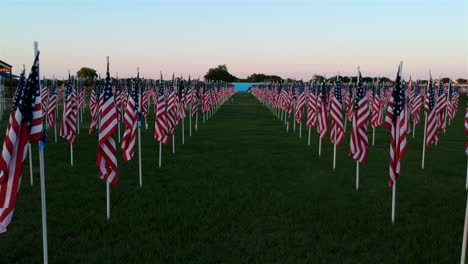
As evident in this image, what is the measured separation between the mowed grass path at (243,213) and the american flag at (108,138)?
1153 mm

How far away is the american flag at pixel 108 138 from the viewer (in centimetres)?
1070

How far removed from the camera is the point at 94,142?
24859 mm

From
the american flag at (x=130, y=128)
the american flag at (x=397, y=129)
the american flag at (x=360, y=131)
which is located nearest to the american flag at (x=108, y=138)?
the american flag at (x=130, y=128)

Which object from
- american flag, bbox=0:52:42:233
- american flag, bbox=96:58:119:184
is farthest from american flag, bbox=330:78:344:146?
american flag, bbox=0:52:42:233

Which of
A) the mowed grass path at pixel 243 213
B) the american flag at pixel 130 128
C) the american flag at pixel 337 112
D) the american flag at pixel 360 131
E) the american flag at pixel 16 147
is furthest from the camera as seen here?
the american flag at pixel 337 112

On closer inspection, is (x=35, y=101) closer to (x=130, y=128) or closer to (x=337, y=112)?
(x=130, y=128)

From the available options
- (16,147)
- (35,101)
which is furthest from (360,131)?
(16,147)

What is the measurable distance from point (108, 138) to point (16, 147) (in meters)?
3.77

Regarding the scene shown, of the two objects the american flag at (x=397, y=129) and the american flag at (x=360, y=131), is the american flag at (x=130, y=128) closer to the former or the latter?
the american flag at (x=360, y=131)

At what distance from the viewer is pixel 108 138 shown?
1076 centimetres

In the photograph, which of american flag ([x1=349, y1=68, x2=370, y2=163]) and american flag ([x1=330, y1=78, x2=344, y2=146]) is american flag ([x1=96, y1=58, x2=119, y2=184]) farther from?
american flag ([x1=330, y1=78, x2=344, y2=146])

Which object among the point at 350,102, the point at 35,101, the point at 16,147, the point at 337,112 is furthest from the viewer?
the point at 350,102

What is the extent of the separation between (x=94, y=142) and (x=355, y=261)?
19.4 m

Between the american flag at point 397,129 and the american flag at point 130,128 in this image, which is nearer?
the american flag at point 397,129
